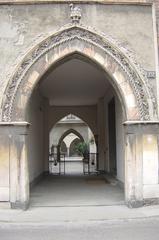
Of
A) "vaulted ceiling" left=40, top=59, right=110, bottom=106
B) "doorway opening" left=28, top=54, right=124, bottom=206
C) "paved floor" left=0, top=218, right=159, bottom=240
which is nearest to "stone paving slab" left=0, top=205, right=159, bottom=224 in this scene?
"paved floor" left=0, top=218, right=159, bottom=240

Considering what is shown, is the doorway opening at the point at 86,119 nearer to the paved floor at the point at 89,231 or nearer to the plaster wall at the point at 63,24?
the plaster wall at the point at 63,24

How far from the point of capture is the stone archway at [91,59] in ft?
36.5

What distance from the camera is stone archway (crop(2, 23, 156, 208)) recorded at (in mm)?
11117

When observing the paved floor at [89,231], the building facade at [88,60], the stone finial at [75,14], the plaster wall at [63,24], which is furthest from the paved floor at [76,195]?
the stone finial at [75,14]

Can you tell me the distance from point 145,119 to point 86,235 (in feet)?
13.8

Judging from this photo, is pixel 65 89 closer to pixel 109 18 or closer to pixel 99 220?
pixel 109 18

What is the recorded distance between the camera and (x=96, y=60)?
11.6 meters

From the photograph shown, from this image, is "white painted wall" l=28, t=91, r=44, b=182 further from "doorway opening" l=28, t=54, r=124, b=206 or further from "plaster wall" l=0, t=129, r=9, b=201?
"plaster wall" l=0, t=129, r=9, b=201

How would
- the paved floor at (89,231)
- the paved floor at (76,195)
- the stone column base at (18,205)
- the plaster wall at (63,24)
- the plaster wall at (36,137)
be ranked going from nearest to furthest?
1. the paved floor at (89,231)
2. the stone column base at (18,205)
3. the plaster wall at (63,24)
4. the paved floor at (76,195)
5. the plaster wall at (36,137)

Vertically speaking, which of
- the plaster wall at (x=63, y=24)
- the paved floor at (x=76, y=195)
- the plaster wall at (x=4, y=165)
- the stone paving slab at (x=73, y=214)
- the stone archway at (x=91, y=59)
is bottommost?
the stone paving slab at (x=73, y=214)

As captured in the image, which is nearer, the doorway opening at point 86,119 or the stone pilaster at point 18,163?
the stone pilaster at point 18,163

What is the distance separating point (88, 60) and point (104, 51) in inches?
22.9

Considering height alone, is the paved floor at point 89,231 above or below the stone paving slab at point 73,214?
below

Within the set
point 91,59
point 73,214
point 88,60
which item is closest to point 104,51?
point 91,59
